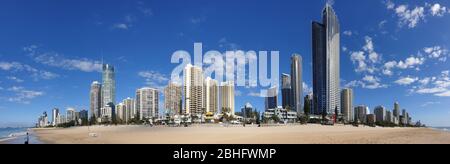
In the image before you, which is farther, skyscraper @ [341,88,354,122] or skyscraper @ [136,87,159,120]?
skyscraper @ [136,87,159,120]

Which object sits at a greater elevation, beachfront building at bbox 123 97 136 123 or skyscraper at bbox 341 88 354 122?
skyscraper at bbox 341 88 354 122

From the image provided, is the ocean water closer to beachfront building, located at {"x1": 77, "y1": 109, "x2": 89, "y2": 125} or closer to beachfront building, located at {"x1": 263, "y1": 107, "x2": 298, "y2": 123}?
beachfront building, located at {"x1": 77, "y1": 109, "x2": 89, "y2": 125}

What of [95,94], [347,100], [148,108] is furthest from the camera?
[148,108]

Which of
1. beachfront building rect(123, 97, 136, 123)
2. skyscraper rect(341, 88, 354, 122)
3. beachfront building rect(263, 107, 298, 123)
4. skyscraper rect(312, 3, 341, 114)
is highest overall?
skyscraper rect(312, 3, 341, 114)

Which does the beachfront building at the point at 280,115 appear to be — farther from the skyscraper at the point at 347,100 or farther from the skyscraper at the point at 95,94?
the skyscraper at the point at 95,94

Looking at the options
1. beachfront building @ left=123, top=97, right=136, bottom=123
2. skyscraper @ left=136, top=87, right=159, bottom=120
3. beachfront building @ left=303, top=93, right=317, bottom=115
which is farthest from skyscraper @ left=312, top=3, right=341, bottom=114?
beachfront building @ left=123, top=97, right=136, bottom=123

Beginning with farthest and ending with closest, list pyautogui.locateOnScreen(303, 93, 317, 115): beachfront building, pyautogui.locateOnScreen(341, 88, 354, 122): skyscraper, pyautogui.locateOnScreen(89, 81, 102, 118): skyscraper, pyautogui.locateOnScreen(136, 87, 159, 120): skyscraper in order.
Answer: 1. pyautogui.locateOnScreen(303, 93, 317, 115): beachfront building
2. pyautogui.locateOnScreen(136, 87, 159, 120): skyscraper
3. pyautogui.locateOnScreen(341, 88, 354, 122): skyscraper
4. pyautogui.locateOnScreen(89, 81, 102, 118): skyscraper

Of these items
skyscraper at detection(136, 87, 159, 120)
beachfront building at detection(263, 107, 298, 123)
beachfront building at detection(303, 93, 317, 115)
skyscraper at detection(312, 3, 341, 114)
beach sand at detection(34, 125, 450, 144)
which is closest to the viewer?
beach sand at detection(34, 125, 450, 144)

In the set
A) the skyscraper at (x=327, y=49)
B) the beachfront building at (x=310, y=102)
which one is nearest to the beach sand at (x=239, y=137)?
the skyscraper at (x=327, y=49)

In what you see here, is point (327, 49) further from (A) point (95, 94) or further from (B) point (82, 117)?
(B) point (82, 117)

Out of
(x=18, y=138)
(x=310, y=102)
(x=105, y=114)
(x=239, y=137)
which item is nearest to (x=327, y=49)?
(x=239, y=137)
